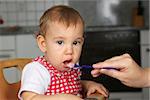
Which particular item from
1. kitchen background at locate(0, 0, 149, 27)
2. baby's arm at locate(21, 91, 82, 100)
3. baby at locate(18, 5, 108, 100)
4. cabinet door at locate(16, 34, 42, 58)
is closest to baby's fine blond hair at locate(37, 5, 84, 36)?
baby at locate(18, 5, 108, 100)

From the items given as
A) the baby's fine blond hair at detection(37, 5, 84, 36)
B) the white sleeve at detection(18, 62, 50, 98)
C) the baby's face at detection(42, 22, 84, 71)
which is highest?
the baby's fine blond hair at detection(37, 5, 84, 36)

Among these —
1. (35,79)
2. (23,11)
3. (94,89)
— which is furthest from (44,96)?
(23,11)

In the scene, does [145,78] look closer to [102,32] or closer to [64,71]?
[64,71]

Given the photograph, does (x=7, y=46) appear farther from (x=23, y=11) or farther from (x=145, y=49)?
(x=145, y=49)

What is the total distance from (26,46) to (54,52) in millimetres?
1931

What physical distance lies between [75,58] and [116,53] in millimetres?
1953

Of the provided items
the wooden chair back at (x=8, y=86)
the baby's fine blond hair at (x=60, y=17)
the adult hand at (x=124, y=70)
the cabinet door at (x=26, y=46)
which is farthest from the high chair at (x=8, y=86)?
the cabinet door at (x=26, y=46)

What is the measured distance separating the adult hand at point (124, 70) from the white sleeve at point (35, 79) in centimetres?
18

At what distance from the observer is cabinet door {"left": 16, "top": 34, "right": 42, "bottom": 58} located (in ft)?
9.95

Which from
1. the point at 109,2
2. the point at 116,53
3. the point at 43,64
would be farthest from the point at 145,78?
the point at 109,2

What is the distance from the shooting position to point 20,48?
3.05 meters

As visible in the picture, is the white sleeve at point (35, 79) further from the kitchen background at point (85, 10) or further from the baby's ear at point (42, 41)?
the kitchen background at point (85, 10)

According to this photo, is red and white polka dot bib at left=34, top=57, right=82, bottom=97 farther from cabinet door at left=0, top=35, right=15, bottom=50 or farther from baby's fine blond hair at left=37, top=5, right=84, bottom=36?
cabinet door at left=0, top=35, right=15, bottom=50

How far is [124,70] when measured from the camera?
3.71 ft
